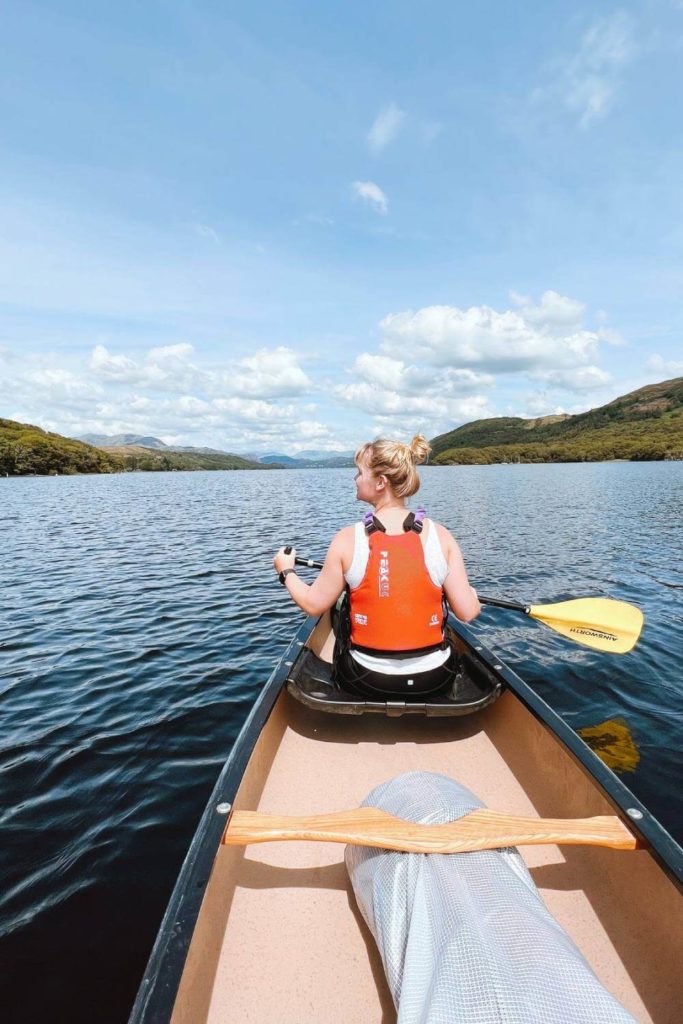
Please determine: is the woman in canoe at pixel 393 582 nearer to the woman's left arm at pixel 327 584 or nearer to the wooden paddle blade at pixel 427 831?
the woman's left arm at pixel 327 584

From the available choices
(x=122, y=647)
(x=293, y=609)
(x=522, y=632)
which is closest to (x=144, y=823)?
(x=122, y=647)

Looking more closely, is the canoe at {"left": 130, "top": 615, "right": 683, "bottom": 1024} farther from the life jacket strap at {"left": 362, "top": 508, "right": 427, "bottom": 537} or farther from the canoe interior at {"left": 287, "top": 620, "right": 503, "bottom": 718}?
the life jacket strap at {"left": 362, "top": 508, "right": 427, "bottom": 537}

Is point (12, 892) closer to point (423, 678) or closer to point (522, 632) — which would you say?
point (423, 678)

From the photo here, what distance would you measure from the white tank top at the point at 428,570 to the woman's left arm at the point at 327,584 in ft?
0.26

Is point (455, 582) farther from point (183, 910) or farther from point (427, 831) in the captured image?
point (183, 910)

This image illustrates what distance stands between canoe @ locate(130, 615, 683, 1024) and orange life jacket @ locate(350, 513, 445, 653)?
26.6 inches

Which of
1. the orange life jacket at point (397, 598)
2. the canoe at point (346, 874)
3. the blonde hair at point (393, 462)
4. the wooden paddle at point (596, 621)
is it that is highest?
the blonde hair at point (393, 462)

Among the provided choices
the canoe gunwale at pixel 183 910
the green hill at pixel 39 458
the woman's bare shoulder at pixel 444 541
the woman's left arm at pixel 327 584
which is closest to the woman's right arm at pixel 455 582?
the woman's bare shoulder at pixel 444 541

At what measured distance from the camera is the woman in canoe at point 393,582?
4.32m

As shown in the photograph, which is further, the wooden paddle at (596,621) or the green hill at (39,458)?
the green hill at (39,458)

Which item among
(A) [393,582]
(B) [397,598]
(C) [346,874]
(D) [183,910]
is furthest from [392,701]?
(D) [183,910]

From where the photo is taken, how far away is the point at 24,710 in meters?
7.36

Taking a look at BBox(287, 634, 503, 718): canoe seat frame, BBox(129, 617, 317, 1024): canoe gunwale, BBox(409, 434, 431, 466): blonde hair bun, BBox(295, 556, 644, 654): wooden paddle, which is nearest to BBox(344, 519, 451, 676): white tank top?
BBox(287, 634, 503, 718): canoe seat frame

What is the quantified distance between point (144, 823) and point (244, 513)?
32.0 metres
